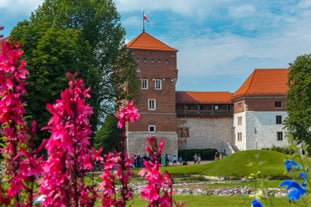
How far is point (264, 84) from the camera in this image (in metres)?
56.8

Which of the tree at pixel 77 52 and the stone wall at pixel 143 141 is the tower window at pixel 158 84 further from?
the tree at pixel 77 52

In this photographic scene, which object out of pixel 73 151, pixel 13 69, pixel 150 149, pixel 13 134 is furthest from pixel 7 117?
pixel 150 149

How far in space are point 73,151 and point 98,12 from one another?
3531 cm

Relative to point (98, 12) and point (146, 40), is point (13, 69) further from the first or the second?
point (146, 40)

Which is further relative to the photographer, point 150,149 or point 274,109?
point 274,109

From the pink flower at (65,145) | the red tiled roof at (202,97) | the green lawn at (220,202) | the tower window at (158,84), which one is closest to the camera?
the pink flower at (65,145)

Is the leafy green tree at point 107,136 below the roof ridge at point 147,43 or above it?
below

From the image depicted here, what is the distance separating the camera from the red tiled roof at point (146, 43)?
175ft

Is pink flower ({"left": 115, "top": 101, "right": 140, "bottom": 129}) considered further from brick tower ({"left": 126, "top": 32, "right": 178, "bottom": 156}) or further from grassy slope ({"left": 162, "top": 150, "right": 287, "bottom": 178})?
brick tower ({"left": 126, "top": 32, "right": 178, "bottom": 156})

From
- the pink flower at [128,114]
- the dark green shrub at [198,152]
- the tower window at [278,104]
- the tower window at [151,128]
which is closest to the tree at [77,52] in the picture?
the tower window at [151,128]

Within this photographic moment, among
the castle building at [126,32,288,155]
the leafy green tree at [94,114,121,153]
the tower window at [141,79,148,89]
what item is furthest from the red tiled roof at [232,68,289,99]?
the leafy green tree at [94,114,121,153]

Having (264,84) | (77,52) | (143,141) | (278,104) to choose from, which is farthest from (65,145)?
(264,84)

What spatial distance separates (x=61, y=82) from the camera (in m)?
29.5

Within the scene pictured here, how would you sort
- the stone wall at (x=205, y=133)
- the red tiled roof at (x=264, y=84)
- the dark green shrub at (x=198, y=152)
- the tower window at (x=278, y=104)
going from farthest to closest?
the stone wall at (x=205, y=133), the tower window at (x=278, y=104), the red tiled roof at (x=264, y=84), the dark green shrub at (x=198, y=152)
